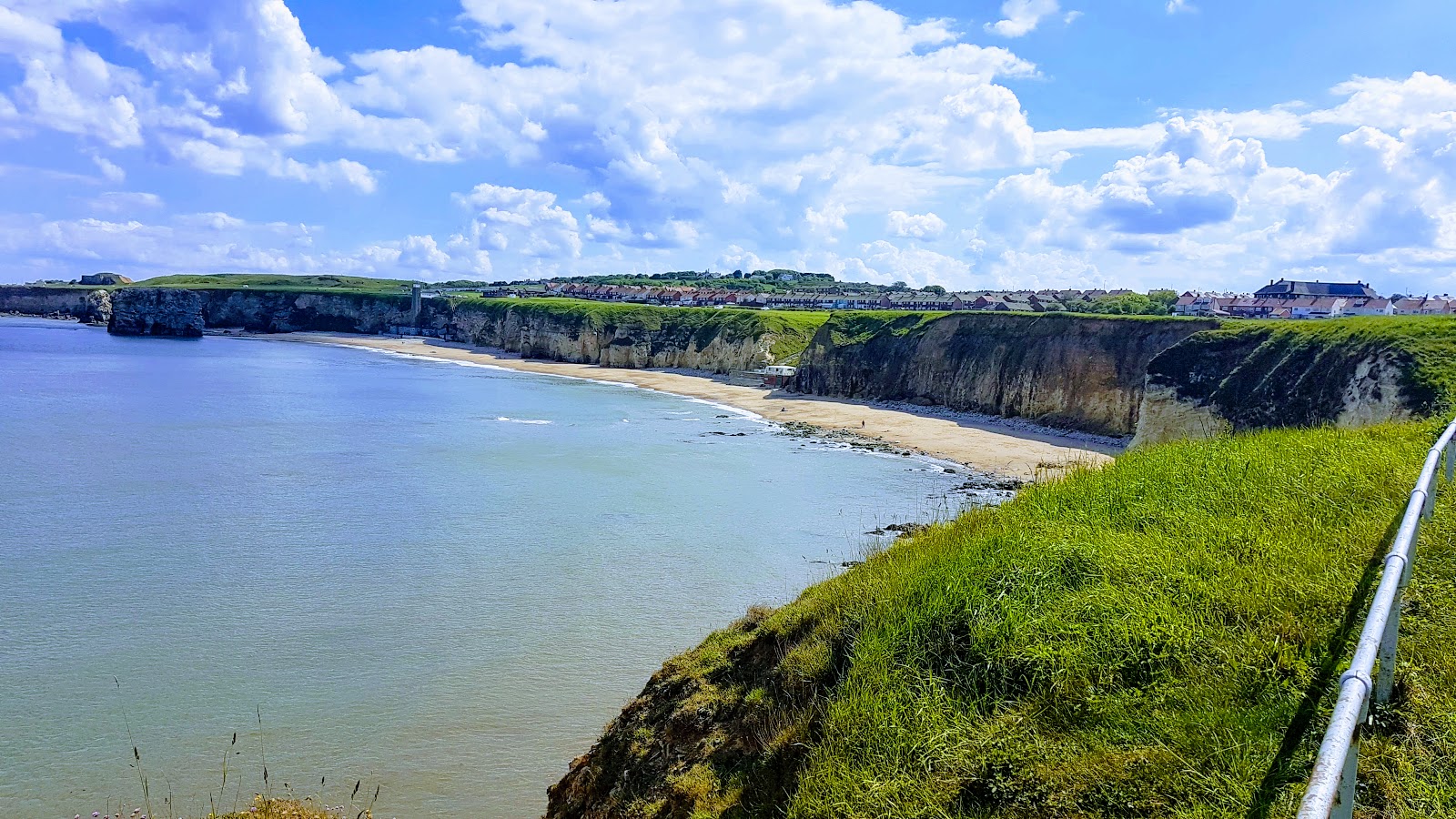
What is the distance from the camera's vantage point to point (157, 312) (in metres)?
143

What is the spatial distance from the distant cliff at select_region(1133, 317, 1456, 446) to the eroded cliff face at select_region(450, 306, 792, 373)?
169 feet

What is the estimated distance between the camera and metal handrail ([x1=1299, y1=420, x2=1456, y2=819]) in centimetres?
271

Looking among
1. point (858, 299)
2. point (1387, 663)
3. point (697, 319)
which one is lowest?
point (1387, 663)

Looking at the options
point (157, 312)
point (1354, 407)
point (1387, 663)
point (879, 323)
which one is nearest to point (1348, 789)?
point (1387, 663)

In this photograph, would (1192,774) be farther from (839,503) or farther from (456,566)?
(839,503)

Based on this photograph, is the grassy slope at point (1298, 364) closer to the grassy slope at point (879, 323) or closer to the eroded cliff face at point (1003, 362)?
the eroded cliff face at point (1003, 362)

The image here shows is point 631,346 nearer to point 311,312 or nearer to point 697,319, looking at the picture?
point 697,319

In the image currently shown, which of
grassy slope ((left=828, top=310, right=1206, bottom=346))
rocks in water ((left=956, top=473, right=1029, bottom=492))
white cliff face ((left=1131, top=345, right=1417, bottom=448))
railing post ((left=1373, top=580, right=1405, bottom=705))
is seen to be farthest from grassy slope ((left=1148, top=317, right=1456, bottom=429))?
railing post ((left=1373, top=580, right=1405, bottom=705))

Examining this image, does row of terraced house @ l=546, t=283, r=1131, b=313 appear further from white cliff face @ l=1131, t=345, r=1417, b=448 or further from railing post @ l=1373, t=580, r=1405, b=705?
railing post @ l=1373, t=580, r=1405, b=705

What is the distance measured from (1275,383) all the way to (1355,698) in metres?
38.0

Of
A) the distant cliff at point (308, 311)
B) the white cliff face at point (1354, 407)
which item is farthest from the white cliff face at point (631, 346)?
the white cliff face at point (1354, 407)

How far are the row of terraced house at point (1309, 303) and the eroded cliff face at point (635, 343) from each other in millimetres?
44306

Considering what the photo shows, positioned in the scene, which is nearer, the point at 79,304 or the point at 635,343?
the point at 635,343

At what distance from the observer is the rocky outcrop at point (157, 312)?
142625 millimetres
